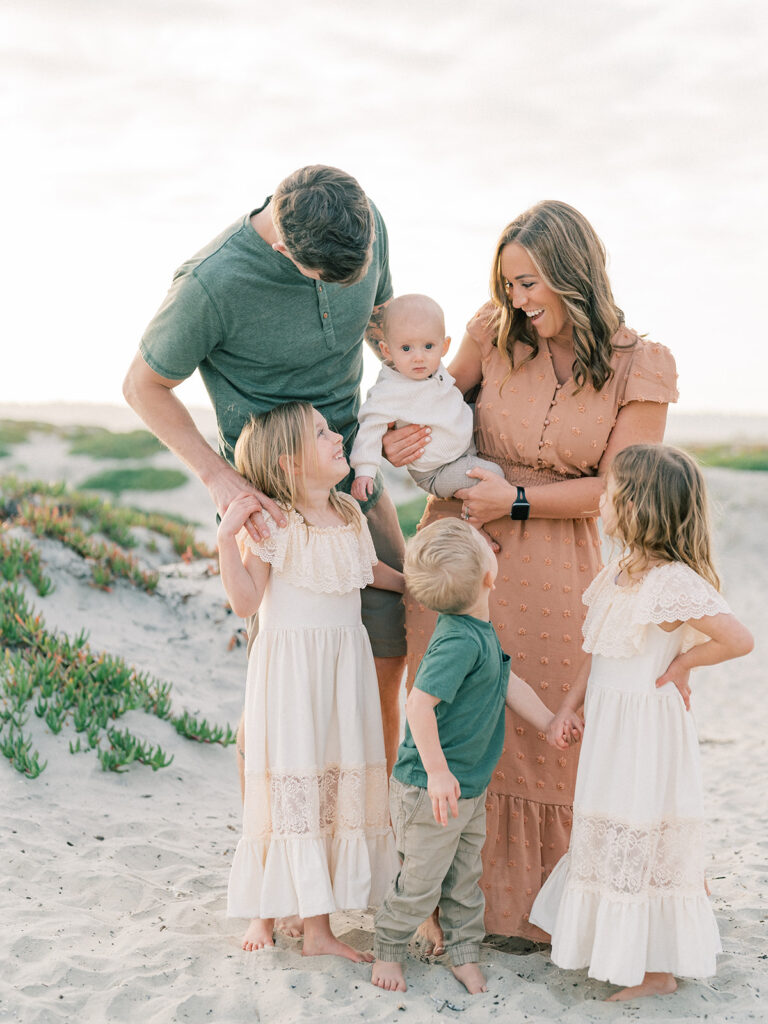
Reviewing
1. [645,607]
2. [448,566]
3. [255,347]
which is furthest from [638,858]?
[255,347]

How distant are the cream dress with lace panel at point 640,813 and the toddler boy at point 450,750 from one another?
0.29 meters

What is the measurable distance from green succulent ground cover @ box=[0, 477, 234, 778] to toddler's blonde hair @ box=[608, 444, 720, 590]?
10.8 feet

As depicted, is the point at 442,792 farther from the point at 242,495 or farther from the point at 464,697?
the point at 242,495

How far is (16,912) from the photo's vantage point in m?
3.78

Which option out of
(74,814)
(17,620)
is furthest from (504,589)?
(17,620)

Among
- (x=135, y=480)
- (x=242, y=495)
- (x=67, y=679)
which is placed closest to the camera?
(x=242, y=495)

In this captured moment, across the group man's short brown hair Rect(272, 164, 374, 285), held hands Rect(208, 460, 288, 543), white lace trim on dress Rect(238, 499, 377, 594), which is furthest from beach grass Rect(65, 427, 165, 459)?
man's short brown hair Rect(272, 164, 374, 285)

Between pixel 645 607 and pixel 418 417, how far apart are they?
3.46 ft

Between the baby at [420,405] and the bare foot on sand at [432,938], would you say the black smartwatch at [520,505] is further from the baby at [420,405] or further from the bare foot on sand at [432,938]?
the bare foot on sand at [432,938]

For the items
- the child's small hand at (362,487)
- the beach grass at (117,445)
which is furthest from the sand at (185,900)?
the beach grass at (117,445)

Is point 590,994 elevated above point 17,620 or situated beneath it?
situated beneath

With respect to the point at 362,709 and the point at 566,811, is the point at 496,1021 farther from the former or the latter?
the point at 362,709

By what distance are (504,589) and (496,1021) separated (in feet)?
4.48

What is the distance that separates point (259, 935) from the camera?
353cm
